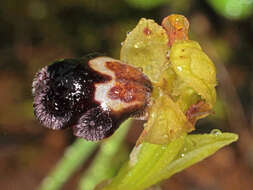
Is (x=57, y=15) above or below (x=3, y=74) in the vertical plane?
above

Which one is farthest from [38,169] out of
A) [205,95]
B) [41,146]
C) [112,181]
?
[205,95]

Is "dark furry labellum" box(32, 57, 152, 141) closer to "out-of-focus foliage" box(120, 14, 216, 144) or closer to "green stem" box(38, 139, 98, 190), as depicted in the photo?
"out-of-focus foliage" box(120, 14, 216, 144)

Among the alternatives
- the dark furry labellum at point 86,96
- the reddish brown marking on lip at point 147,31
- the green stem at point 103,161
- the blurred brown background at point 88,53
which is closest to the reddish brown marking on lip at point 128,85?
the dark furry labellum at point 86,96

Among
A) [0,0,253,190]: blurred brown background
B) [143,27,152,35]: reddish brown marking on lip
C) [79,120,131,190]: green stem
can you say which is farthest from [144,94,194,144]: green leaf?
[0,0,253,190]: blurred brown background

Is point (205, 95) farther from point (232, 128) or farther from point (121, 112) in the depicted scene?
point (232, 128)

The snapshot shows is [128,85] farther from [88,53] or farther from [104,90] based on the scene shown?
[88,53]

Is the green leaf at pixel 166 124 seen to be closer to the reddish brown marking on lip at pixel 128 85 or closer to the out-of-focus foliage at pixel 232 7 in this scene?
the reddish brown marking on lip at pixel 128 85
